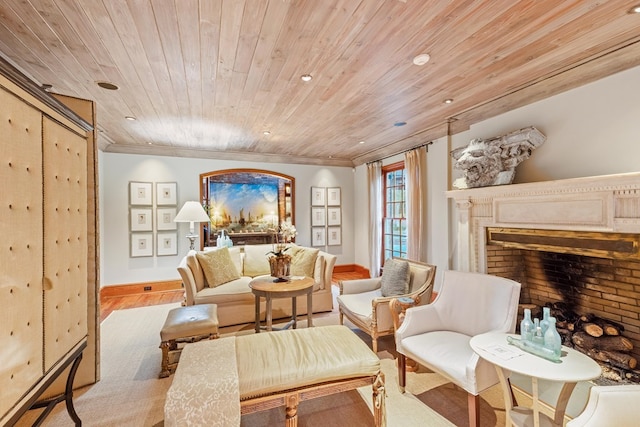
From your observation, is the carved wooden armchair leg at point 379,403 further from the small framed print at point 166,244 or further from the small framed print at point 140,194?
the small framed print at point 140,194

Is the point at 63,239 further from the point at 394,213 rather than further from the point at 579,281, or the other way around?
the point at 394,213

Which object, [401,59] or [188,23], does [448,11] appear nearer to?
[401,59]

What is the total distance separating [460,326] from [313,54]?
8.30 ft

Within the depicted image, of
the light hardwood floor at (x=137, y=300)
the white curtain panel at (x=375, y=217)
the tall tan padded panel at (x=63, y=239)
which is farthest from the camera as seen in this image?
the white curtain panel at (x=375, y=217)

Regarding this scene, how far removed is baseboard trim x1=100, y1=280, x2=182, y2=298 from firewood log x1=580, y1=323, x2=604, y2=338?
5.91m

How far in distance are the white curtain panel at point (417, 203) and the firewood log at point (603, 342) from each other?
2.21 metres

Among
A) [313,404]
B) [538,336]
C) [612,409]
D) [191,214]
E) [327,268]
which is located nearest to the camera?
A: [612,409]

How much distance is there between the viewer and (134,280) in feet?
17.3

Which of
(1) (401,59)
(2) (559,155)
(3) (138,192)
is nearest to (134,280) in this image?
(3) (138,192)

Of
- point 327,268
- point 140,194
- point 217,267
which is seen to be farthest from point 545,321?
point 140,194

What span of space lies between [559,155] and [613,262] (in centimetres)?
110

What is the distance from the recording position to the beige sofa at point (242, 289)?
3535 mm

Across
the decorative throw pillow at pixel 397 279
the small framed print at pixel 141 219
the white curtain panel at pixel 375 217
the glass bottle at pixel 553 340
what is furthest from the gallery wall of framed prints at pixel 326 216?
the glass bottle at pixel 553 340

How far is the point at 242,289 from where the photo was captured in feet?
12.3
